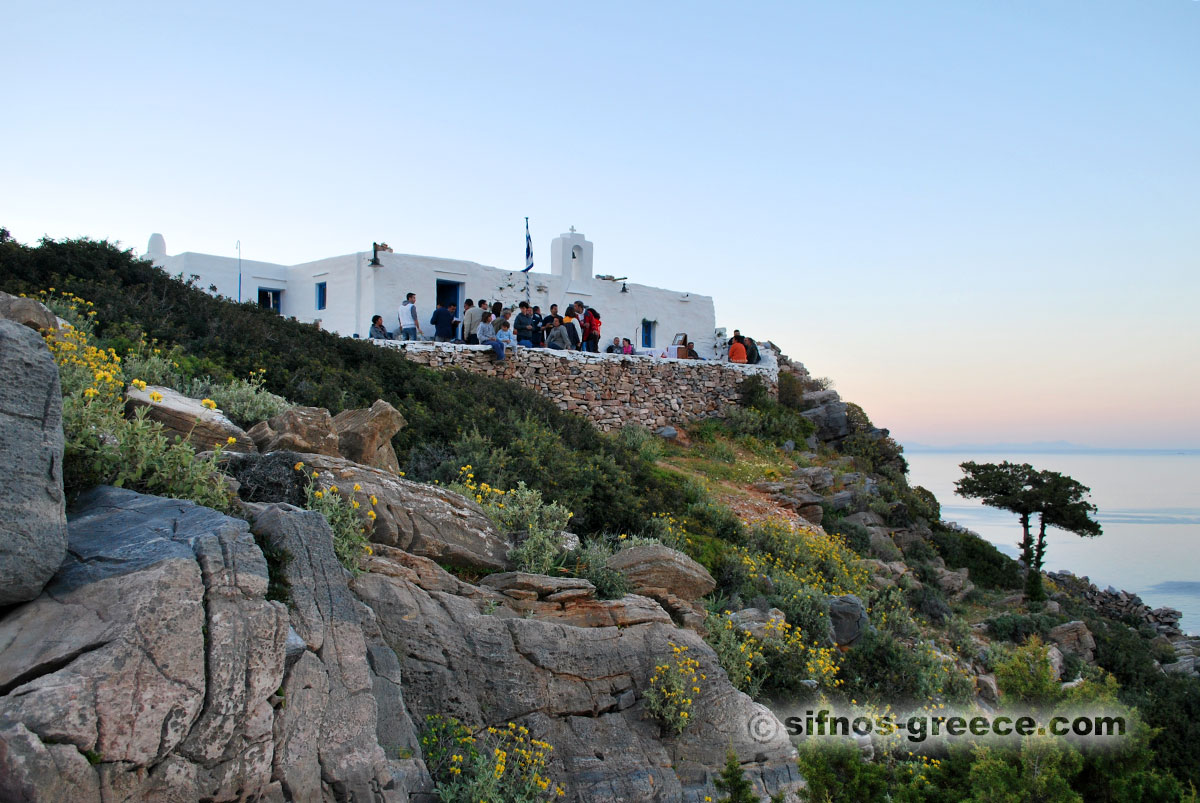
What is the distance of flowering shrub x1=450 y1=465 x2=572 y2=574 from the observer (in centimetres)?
874

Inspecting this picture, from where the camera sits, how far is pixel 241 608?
462 centimetres

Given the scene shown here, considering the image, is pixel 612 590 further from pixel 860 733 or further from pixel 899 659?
pixel 899 659

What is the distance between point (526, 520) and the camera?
9477mm

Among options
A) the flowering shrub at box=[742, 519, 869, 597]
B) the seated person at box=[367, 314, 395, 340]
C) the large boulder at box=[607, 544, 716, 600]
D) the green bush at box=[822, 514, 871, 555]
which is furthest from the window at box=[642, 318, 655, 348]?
the large boulder at box=[607, 544, 716, 600]

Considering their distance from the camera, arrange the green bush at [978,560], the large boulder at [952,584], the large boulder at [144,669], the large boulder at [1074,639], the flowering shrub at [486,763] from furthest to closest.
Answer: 1. the green bush at [978,560]
2. the large boulder at [952,584]
3. the large boulder at [1074,639]
4. the flowering shrub at [486,763]
5. the large boulder at [144,669]

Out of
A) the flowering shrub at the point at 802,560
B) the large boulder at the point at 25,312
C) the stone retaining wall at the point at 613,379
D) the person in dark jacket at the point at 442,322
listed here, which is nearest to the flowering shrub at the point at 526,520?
the flowering shrub at the point at 802,560

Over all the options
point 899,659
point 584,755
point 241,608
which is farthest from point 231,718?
point 899,659

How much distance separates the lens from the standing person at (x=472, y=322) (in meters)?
22.3

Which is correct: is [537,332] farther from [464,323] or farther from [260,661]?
[260,661]

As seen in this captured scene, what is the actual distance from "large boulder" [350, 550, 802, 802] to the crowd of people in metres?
14.5

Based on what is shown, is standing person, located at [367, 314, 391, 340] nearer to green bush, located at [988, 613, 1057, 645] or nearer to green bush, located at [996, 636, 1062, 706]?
green bush, located at [988, 613, 1057, 645]

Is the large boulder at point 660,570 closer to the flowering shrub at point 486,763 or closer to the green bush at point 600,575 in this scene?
the green bush at point 600,575

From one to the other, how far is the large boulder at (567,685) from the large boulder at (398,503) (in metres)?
0.42

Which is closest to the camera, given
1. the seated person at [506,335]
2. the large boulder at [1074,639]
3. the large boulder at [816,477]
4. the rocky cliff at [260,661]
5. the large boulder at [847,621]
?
the rocky cliff at [260,661]
